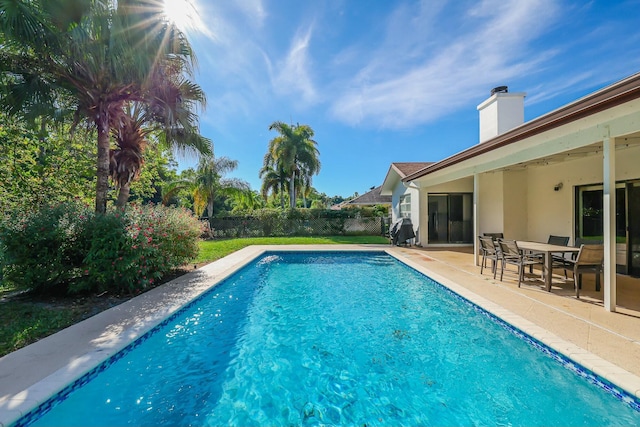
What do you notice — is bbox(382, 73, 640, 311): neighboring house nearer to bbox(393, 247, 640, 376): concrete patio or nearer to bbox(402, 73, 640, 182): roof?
bbox(402, 73, 640, 182): roof

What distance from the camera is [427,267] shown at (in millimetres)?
8914

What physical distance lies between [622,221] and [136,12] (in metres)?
13.1

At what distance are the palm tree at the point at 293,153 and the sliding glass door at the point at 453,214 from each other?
14.0 m

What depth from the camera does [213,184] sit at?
74.2ft

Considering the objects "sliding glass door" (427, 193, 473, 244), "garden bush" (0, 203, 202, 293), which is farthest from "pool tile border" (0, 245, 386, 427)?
"sliding glass door" (427, 193, 473, 244)

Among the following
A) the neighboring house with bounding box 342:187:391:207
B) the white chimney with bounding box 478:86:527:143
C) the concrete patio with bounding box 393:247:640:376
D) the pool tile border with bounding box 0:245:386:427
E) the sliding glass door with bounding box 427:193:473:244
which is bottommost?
the pool tile border with bounding box 0:245:386:427

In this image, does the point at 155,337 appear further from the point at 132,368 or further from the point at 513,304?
the point at 513,304

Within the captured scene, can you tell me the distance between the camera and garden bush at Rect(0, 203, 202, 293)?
5.61m

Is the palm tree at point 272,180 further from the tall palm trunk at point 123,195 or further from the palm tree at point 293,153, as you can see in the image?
the tall palm trunk at point 123,195

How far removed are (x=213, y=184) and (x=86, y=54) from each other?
55.8ft

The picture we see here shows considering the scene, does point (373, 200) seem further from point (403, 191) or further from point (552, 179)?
point (552, 179)

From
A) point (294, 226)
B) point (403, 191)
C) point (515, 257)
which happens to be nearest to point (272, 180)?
point (294, 226)

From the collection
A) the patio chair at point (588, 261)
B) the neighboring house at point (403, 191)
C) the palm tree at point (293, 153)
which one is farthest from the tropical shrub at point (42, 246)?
the palm tree at point (293, 153)

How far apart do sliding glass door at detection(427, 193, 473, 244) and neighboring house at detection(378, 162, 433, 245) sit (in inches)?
32.0
